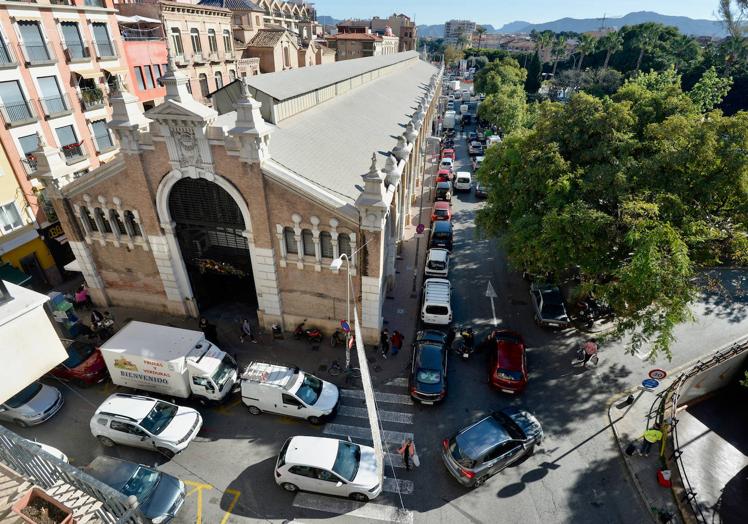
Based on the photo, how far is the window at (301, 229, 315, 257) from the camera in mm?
19797

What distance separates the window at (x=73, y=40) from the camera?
28469 mm

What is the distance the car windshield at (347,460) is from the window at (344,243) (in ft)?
28.4

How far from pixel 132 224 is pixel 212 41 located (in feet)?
118

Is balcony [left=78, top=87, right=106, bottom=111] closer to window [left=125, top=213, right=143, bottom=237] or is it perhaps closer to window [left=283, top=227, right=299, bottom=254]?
window [left=125, top=213, right=143, bottom=237]

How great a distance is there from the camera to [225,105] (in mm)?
26797

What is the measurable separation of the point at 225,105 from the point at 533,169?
20202mm

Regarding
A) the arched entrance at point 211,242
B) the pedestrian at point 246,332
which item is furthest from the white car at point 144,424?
the arched entrance at point 211,242

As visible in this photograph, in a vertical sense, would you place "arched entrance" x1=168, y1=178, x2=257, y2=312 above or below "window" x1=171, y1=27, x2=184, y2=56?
below

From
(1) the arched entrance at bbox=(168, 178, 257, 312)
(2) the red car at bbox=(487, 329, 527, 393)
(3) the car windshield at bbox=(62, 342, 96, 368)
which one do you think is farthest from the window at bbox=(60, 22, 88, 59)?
(2) the red car at bbox=(487, 329, 527, 393)

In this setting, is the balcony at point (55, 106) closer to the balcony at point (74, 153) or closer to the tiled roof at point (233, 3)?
the balcony at point (74, 153)

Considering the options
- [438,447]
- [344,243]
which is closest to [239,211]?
[344,243]

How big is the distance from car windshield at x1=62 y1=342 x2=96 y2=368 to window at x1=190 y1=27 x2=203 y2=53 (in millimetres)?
A: 37870

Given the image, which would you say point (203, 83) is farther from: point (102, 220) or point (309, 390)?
point (309, 390)

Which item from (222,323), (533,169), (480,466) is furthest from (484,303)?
(222,323)
